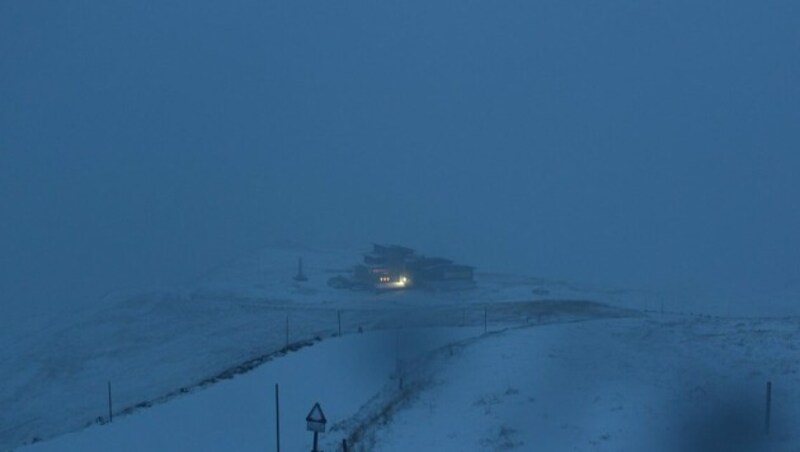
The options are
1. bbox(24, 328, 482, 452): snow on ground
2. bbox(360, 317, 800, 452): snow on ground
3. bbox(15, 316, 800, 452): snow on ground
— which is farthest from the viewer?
bbox(24, 328, 482, 452): snow on ground

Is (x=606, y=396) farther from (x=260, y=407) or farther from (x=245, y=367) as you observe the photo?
(x=245, y=367)

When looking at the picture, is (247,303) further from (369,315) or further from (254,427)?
(254,427)

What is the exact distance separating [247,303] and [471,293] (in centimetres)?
599

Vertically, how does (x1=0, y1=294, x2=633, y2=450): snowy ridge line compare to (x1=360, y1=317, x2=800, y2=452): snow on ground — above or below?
Answer: below

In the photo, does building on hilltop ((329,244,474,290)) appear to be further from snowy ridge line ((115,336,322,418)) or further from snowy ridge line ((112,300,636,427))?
snowy ridge line ((115,336,322,418))

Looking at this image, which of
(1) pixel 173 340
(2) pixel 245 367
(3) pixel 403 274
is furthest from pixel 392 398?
(3) pixel 403 274

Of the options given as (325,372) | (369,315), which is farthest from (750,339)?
(369,315)

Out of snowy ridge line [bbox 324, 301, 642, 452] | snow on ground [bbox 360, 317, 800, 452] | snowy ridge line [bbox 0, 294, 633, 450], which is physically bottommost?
snowy ridge line [bbox 0, 294, 633, 450]

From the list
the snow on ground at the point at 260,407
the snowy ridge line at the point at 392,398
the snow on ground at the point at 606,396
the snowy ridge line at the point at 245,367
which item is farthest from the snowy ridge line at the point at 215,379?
the snow on ground at the point at 606,396

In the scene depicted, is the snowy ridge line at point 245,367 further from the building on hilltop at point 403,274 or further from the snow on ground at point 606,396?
the building on hilltop at point 403,274

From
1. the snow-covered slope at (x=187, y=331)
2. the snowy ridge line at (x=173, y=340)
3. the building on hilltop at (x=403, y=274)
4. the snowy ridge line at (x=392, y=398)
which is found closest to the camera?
the snowy ridge line at (x=392, y=398)

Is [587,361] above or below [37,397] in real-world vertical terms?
above

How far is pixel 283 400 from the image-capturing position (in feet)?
31.1

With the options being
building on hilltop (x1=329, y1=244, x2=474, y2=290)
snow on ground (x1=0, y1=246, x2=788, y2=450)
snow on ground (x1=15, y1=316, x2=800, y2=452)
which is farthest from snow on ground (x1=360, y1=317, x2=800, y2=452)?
building on hilltop (x1=329, y1=244, x2=474, y2=290)
